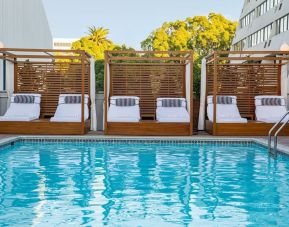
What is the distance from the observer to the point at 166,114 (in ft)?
47.4

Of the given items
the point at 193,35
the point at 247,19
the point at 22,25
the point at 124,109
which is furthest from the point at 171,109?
the point at 193,35

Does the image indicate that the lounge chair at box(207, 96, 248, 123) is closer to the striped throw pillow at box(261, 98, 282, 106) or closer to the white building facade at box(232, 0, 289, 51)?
the striped throw pillow at box(261, 98, 282, 106)

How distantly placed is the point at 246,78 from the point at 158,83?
2.78 metres

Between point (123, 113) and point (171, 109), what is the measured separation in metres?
1.37

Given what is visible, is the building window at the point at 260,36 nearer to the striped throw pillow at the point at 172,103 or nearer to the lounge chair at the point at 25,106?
the striped throw pillow at the point at 172,103

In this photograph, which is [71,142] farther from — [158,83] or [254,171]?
[254,171]

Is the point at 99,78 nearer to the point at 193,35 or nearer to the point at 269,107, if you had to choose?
the point at 269,107

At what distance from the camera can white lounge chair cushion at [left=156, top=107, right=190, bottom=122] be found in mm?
13985

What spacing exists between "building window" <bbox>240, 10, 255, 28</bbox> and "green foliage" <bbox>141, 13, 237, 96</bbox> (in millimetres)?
2931

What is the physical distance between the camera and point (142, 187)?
7.21 metres

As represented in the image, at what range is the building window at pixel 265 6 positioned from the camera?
3806 centimetres

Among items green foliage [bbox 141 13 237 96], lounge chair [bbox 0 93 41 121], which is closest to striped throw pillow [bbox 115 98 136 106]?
lounge chair [bbox 0 93 41 121]

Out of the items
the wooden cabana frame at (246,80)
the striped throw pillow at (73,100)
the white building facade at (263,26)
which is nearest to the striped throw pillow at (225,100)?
the wooden cabana frame at (246,80)

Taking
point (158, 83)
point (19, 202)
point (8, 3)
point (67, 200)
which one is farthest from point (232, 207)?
point (8, 3)
